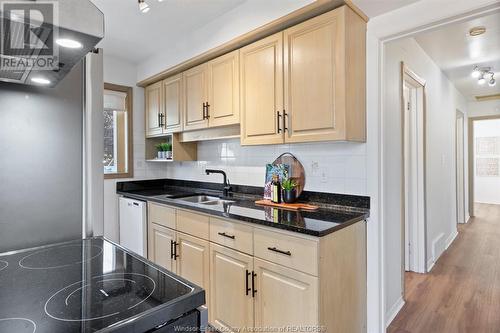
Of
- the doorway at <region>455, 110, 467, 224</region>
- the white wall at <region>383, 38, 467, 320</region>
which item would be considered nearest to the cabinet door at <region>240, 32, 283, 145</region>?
the white wall at <region>383, 38, 467, 320</region>

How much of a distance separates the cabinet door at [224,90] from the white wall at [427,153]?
3.72 feet

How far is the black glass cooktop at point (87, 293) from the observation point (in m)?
0.64

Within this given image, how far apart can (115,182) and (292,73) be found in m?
2.53

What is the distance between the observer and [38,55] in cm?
87

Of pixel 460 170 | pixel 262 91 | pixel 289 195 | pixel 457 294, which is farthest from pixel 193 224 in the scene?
pixel 460 170

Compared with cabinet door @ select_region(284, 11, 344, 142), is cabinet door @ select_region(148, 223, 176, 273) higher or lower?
lower

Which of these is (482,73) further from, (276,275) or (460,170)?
(276,275)

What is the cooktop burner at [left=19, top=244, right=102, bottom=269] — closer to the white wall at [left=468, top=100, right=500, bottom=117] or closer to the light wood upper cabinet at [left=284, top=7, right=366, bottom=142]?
the light wood upper cabinet at [left=284, top=7, right=366, bottom=142]

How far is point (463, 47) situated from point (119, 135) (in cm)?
401

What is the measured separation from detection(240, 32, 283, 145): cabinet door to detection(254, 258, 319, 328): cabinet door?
0.91 meters

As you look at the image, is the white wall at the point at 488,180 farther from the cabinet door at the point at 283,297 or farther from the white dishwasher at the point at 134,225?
the white dishwasher at the point at 134,225

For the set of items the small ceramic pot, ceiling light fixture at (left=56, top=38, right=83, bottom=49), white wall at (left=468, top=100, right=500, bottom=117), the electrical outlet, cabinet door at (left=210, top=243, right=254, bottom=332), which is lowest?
cabinet door at (left=210, top=243, right=254, bottom=332)

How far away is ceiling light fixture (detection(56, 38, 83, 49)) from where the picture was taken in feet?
2.46

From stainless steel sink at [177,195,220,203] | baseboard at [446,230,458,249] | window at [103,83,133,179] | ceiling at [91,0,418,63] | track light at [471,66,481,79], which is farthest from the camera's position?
baseboard at [446,230,458,249]
